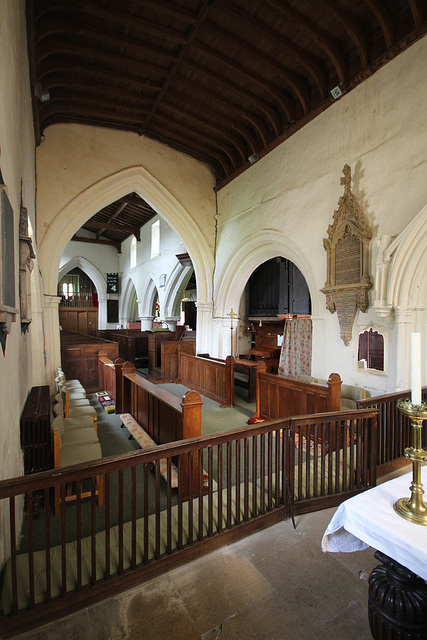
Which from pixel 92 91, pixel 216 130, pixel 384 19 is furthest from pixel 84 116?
pixel 384 19

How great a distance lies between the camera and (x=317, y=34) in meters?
4.22

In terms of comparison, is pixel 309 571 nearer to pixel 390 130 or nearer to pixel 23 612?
pixel 23 612

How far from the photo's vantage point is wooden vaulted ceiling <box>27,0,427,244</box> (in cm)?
398

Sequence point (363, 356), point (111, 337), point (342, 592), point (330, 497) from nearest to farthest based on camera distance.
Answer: point (342, 592)
point (330, 497)
point (363, 356)
point (111, 337)

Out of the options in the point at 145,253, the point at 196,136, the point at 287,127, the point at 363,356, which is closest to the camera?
the point at 363,356

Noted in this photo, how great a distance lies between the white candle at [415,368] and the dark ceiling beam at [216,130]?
6.67 meters

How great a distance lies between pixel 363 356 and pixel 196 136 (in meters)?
5.98

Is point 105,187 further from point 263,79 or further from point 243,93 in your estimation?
point 263,79

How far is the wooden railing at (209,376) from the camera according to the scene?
582 cm

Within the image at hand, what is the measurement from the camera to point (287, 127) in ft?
19.2

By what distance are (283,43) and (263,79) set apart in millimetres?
889

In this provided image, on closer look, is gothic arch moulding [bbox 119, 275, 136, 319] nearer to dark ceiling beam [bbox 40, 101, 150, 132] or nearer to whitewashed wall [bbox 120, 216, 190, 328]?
whitewashed wall [bbox 120, 216, 190, 328]

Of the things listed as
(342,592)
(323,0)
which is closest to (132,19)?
(323,0)

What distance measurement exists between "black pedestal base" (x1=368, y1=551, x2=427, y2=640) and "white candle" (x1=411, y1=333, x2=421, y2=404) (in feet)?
2.02
